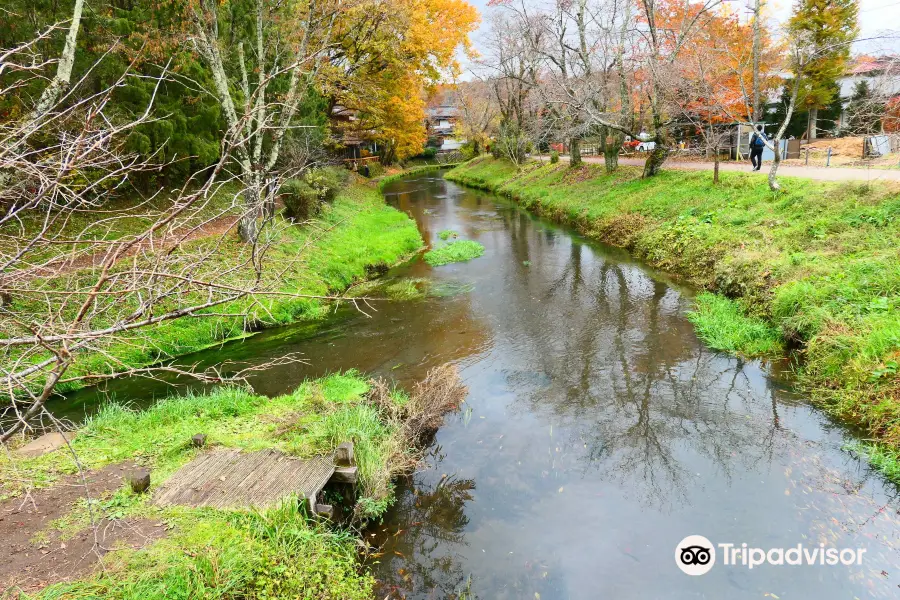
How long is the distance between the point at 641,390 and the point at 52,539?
287 inches

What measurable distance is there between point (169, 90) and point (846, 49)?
23.1 metres

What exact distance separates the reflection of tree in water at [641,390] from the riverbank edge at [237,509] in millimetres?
1993

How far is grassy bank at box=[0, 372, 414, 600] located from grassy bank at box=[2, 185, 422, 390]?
3.53ft

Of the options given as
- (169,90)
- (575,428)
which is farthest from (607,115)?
(575,428)

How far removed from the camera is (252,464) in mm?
5410

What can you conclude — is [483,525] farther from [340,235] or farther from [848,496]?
[340,235]

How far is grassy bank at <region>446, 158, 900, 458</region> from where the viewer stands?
6.81 meters

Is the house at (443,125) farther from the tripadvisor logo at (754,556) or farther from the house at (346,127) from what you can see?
the tripadvisor logo at (754,556)

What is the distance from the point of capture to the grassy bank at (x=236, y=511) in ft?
12.8

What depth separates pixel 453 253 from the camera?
658 inches

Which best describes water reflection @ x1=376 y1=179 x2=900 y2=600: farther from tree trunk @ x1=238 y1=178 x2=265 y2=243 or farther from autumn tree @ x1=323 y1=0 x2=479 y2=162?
autumn tree @ x1=323 y1=0 x2=479 y2=162

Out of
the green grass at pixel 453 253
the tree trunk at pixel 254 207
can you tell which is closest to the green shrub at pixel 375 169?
the green grass at pixel 453 253

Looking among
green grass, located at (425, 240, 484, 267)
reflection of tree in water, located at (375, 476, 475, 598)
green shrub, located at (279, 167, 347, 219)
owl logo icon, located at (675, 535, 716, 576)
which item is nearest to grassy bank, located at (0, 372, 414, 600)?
reflection of tree in water, located at (375, 476, 475, 598)

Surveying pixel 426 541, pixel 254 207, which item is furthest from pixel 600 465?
pixel 254 207
